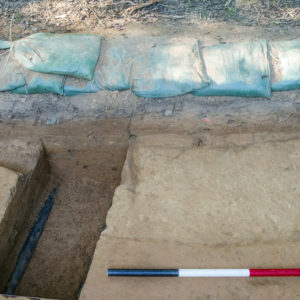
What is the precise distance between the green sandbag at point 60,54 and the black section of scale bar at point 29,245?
117 cm

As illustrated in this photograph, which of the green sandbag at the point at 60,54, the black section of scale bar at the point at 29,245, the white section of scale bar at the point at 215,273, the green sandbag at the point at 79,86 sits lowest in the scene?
the black section of scale bar at the point at 29,245

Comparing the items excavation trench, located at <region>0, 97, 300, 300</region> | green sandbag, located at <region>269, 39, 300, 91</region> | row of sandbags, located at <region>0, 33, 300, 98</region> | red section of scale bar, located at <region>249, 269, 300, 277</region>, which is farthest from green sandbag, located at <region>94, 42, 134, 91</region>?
red section of scale bar, located at <region>249, 269, 300, 277</region>

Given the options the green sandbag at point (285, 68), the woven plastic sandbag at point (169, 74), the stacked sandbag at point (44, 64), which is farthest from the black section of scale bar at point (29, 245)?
the green sandbag at point (285, 68)

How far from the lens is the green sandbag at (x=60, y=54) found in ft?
9.38

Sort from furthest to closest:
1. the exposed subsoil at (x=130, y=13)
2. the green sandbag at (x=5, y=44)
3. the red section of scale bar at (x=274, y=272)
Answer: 1. the exposed subsoil at (x=130, y=13)
2. the green sandbag at (x=5, y=44)
3. the red section of scale bar at (x=274, y=272)

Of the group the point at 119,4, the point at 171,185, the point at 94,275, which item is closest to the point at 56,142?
the point at 171,185

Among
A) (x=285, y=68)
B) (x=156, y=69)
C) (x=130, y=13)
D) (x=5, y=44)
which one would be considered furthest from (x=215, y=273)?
(x=130, y=13)

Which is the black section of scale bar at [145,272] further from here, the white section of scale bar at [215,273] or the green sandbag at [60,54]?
the green sandbag at [60,54]

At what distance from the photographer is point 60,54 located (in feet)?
9.61

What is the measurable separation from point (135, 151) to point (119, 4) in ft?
6.90

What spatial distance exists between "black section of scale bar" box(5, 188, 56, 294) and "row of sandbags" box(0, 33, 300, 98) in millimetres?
1063

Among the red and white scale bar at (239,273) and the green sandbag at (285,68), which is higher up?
the green sandbag at (285,68)

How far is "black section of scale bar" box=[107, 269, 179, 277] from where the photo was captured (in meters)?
1.91

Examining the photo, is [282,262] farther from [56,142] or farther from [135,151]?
[56,142]
